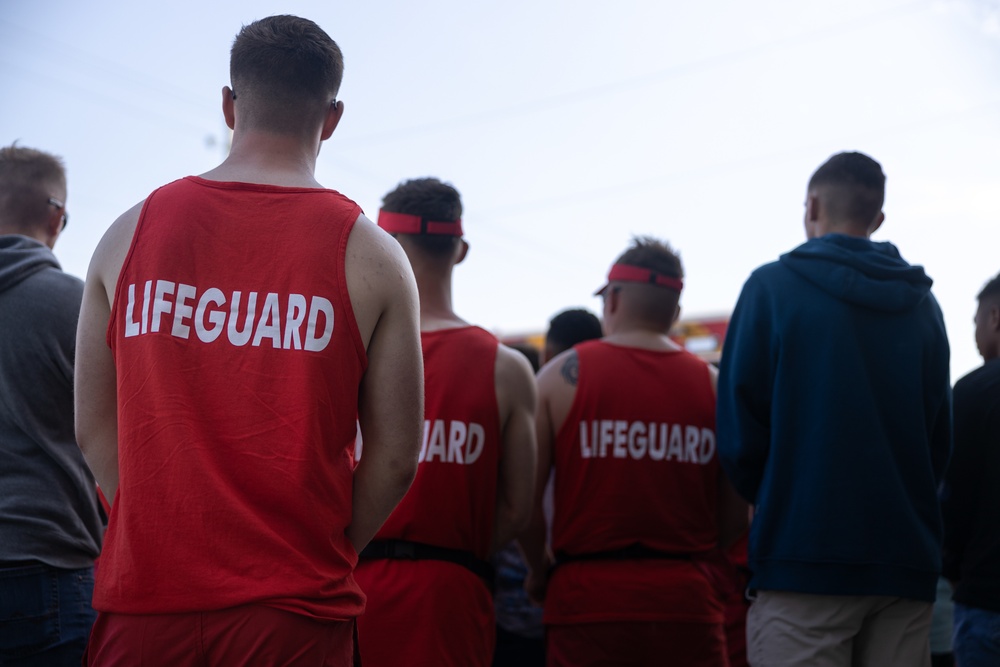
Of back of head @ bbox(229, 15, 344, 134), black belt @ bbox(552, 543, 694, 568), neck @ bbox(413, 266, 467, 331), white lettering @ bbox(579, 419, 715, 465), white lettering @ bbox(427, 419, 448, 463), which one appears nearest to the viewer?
back of head @ bbox(229, 15, 344, 134)

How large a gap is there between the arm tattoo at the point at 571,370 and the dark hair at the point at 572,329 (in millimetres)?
1511

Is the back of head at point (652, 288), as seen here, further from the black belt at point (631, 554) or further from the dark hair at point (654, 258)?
the black belt at point (631, 554)

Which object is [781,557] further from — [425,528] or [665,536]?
[425,528]

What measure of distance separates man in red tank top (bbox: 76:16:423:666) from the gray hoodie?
3.62 feet

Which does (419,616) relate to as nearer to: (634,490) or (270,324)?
(634,490)

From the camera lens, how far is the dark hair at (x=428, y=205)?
157 inches

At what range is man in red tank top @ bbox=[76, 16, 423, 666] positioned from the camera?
6.77ft

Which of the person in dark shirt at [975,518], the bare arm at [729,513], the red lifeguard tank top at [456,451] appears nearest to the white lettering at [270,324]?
the red lifeguard tank top at [456,451]

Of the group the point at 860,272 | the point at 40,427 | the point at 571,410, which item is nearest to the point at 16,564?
the point at 40,427

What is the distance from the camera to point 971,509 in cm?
400

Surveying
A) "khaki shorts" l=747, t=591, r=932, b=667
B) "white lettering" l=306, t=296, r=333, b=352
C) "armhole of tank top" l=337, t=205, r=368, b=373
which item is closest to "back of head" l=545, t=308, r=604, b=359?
"khaki shorts" l=747, t=591, r=932, b=667

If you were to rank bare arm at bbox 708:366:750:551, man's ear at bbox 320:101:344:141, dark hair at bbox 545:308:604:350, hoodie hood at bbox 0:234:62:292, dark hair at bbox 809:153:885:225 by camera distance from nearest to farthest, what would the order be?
1. man's ear at bbox 320:101:344:141
2. hoodie hood at bbox 0:234:62:292
3. dark hair at bbox 809:153:885:225
4. bare arm at bbox 708:366:750:551
5. dark hair at bbox 545:308:604:350

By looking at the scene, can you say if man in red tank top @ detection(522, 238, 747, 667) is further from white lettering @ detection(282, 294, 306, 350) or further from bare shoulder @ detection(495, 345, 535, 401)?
white lettering @ detection(282, 294, 306, 350)

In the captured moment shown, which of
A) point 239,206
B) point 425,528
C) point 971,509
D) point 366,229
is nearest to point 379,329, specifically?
point 366,229
